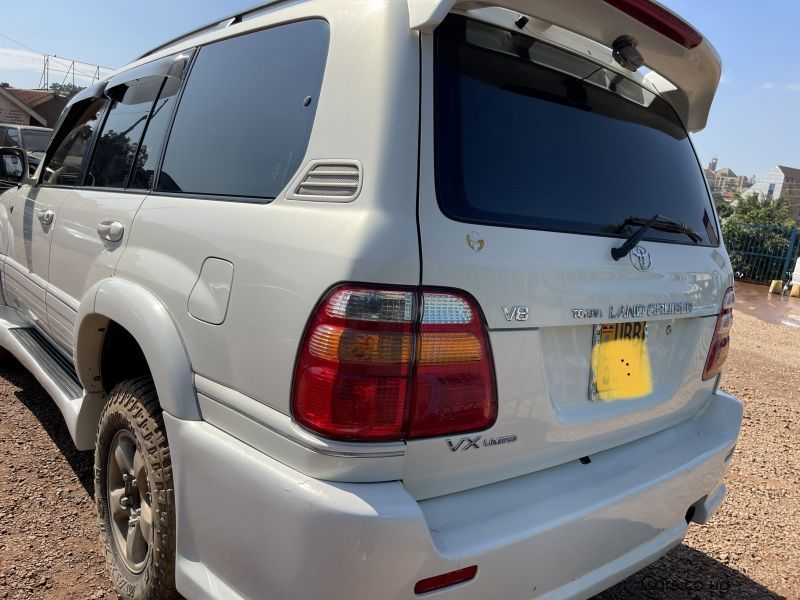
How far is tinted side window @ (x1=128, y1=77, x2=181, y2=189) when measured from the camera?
2.28m

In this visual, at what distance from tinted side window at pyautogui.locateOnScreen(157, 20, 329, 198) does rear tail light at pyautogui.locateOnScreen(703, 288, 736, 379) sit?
5.51 ft

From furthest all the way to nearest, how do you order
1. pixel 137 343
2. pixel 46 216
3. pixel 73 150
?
pixel 73 150
pixel 46 216
pixel 137 343

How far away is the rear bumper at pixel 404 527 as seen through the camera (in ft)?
4.31

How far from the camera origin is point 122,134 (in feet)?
8.69

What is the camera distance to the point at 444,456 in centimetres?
146

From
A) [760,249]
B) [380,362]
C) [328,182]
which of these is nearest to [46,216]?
[328,182]

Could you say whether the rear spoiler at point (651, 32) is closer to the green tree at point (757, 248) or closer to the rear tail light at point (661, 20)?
the rear tail light at point (661, 20)

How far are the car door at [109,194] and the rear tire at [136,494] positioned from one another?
54cm

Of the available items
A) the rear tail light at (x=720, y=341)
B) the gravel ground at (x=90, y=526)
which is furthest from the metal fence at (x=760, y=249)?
the rear tail light at (x=720, y=341)

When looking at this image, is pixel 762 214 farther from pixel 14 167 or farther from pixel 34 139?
pixel 14 167

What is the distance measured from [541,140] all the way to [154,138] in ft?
4.89

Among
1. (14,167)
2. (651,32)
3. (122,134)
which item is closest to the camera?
(651,32)

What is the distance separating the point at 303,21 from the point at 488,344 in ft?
3.45

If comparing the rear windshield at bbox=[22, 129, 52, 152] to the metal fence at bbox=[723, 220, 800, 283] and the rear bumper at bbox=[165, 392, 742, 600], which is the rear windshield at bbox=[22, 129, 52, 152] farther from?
the metal fence at bbox=[723, 220, 800, 283]
